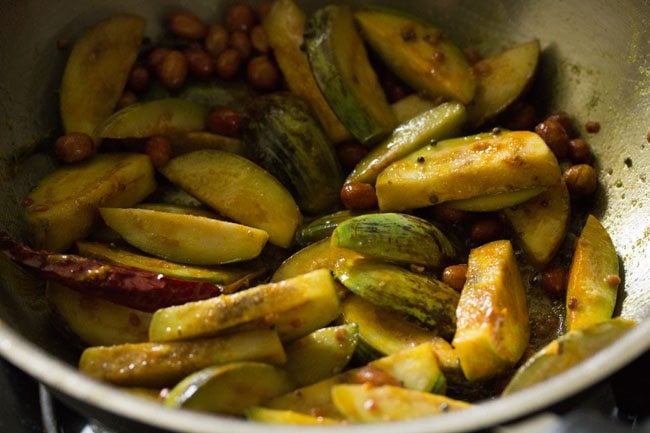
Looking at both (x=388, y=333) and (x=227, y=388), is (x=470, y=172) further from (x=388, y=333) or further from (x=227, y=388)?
(x=227, y=388)

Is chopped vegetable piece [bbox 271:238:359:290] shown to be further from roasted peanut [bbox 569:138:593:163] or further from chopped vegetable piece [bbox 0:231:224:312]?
roasted peanut [bbox 569:138:593:163]

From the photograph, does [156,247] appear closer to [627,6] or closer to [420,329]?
[420,329]

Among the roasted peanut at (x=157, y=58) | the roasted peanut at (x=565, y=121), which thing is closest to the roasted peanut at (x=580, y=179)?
the roasted peanut at (x=565, y=121)

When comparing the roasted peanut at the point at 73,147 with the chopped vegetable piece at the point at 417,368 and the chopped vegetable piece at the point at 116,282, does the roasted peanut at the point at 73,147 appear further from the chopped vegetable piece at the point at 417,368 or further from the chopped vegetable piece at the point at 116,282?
the chopped vegetable piece at the point at 417,368

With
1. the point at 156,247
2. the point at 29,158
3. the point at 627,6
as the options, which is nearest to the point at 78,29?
the point at 29,158

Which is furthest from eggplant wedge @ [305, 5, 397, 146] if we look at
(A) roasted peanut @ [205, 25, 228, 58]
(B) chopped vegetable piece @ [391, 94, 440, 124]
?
(A) roasted peanut @ [205, 25, 228, 58]
